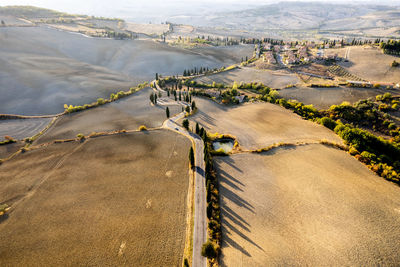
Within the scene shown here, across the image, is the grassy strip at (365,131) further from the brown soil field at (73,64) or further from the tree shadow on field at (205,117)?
the brown soil field at (73,64)

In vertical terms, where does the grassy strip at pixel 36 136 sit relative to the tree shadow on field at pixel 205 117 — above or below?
below

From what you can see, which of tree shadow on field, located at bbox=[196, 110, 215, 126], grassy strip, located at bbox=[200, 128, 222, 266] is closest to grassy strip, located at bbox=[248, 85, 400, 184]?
tree shadow on field, located at bbox=[196, 110, 215, 126]

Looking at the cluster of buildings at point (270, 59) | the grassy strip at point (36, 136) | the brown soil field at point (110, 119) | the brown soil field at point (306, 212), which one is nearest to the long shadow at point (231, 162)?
the brown soil field at point (306, 212)

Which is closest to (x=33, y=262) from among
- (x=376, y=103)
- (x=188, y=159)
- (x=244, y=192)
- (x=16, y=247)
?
(x=16, y=247)

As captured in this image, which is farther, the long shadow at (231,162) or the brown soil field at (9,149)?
the brown soil field at (9,149)

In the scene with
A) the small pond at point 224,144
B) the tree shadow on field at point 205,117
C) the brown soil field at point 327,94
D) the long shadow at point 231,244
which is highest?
the brown soil field at point 327,94

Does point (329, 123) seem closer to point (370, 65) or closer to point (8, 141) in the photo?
point (370, 65)

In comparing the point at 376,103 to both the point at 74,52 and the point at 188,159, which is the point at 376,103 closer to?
the point at 188,159
